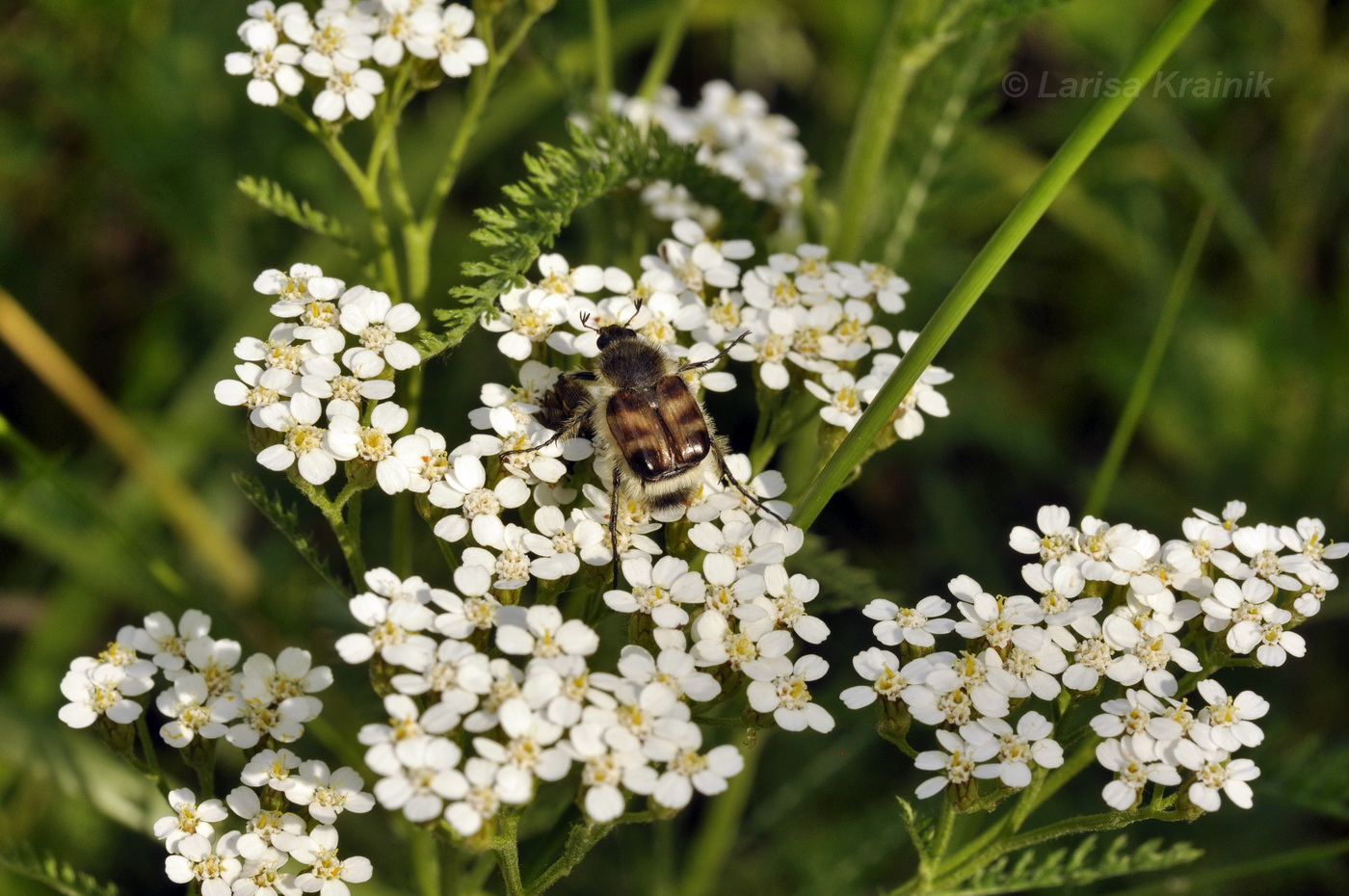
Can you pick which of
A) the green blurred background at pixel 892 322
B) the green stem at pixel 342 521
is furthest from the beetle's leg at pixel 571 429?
the green blurred background at pixel 892 322

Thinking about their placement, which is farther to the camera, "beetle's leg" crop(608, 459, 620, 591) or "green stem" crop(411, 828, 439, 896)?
"green stem" crop(411, 828, 439, 896)

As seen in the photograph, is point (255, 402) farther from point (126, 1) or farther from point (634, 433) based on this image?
point (126, 1)

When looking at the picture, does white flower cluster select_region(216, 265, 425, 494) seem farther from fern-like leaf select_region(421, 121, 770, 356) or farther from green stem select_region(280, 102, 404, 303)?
green stem select_region(280, 102, 404, 303)

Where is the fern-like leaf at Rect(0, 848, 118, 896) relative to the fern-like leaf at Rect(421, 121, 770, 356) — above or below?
below

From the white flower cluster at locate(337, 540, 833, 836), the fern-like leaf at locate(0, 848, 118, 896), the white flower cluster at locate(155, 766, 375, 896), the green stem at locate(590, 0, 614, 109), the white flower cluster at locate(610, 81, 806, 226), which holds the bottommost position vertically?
the fern-like leaf at locate(0, 848, 118, 896)

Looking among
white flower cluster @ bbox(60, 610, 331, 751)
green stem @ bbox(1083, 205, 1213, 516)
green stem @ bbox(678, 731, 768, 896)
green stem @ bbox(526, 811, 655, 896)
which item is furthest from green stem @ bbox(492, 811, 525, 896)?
green stem @ bbox(1083, 205, 1213, 516)

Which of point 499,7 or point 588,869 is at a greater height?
point 499,7

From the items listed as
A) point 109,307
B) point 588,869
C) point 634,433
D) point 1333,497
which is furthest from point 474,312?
point 1333,497
